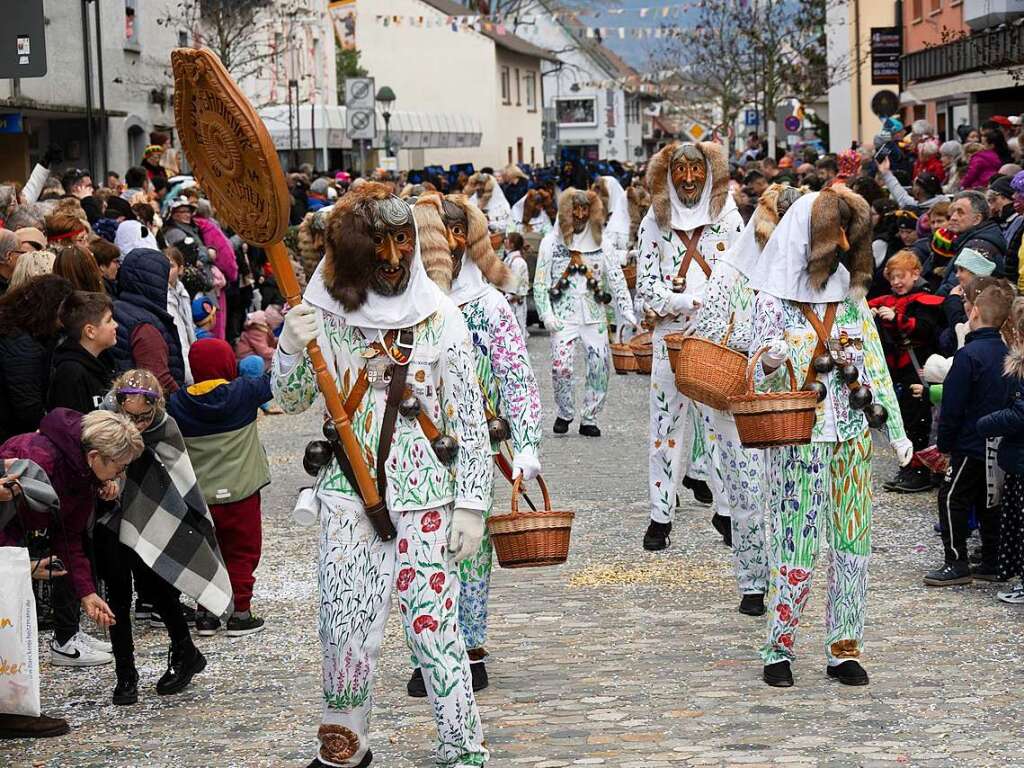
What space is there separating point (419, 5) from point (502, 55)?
7.17 metres

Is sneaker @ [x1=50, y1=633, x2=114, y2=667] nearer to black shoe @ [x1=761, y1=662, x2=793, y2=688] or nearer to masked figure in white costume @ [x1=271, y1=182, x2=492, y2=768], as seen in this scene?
masked figure in white costume @ [x1=271, y1=182, x2=492, y2=768]

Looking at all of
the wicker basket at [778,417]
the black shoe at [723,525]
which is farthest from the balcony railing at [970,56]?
the wicker basket at [778,417]

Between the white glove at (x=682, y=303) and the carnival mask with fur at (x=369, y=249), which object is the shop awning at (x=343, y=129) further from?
the carnival mask with fur at (x=369, y=249)

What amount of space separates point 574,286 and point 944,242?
3537 mm

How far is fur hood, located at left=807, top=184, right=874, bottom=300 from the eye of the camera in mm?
7074

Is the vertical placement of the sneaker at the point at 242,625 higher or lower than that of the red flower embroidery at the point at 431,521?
lower

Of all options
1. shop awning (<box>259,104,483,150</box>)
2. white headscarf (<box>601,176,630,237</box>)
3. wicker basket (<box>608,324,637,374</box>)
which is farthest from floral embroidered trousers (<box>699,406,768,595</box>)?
shop awning (<box>259,104,483,150</box>)

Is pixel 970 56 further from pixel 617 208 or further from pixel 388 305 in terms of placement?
pixel 388 305

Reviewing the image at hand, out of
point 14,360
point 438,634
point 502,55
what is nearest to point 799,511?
point 438,634

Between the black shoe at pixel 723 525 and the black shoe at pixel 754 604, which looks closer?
the black shoe at pixel 754 604

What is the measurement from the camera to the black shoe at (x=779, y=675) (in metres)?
7.22

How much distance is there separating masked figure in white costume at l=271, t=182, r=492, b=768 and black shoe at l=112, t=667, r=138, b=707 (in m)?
2.09

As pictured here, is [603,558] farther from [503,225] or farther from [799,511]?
[503,225]

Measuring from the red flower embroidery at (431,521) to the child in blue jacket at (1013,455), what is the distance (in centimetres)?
410
